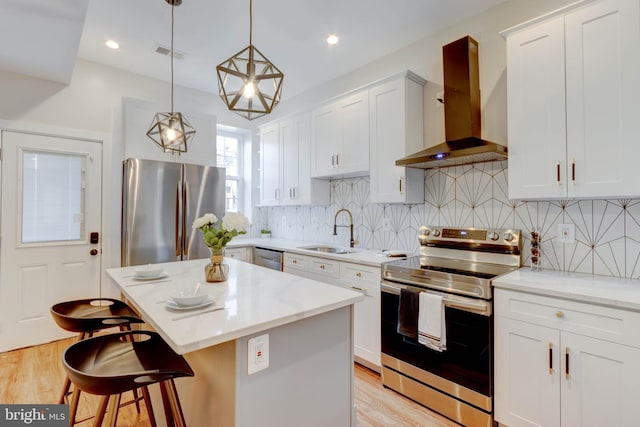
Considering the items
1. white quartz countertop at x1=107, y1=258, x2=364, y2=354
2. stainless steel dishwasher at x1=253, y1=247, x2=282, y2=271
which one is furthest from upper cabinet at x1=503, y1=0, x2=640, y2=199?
stainless steel dishwasher at x1=253, y1=247, x2=282, y2=271

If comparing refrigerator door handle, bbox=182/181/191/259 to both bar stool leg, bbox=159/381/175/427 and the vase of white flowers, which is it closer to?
the vase of white flowers

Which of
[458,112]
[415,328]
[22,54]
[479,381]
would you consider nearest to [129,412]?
[415,328]

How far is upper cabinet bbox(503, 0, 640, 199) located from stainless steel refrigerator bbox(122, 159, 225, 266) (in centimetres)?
307

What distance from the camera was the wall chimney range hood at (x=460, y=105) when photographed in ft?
7.81

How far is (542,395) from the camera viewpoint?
175cm

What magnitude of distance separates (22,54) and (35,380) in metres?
2.65

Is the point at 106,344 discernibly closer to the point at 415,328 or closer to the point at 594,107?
the point at 415,328

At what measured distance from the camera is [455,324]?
204cm

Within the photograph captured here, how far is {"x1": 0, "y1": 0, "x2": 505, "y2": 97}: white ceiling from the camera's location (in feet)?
7.68

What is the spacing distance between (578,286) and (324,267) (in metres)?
1.90

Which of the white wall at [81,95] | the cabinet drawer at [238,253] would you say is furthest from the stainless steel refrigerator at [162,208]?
the white wall at [81,95]

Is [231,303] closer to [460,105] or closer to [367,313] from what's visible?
[367,313]

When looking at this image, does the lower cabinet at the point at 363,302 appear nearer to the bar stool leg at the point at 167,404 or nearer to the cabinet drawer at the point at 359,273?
the cabinet drawer at the point at 359,273

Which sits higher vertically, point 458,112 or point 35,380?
point 458,112
